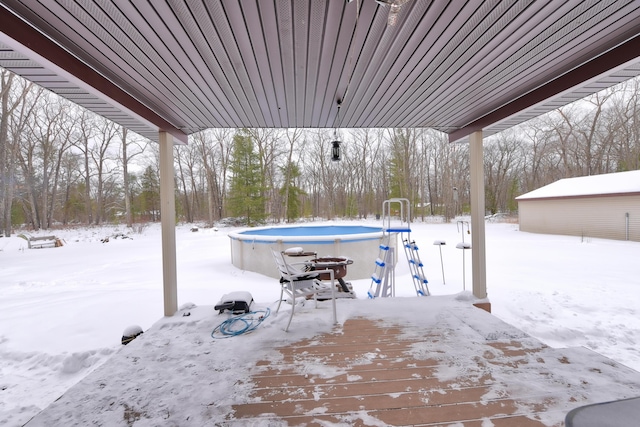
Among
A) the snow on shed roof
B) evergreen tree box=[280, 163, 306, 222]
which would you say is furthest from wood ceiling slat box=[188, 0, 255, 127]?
evergreen tree box=[280, 163, 306, 222]

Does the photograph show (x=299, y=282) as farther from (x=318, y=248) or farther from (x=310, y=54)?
(x=318, y=248)

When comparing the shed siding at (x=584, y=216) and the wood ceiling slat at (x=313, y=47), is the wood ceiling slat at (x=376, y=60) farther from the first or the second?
the shed siding at (x=584, y=216)

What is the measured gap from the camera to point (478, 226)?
3787 millimetres

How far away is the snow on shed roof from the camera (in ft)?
35.7

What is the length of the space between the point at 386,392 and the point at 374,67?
2509 mm

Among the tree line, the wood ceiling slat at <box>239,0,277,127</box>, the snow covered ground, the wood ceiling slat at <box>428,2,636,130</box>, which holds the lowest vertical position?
the snow covered ground

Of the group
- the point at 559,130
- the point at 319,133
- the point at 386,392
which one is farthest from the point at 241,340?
the point at 559,130

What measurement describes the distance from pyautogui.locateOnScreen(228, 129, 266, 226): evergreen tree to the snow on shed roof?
606 inches

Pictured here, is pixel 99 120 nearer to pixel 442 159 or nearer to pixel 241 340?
pixel 241 340

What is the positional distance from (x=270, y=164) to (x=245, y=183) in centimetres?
345

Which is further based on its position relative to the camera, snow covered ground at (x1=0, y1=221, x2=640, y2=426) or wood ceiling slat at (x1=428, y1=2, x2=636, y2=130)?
snow covered ground at (x1=0, y1=221, x2=640, y2=426)

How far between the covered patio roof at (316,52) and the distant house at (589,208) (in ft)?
37.1

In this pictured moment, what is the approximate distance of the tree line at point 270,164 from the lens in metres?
17.6

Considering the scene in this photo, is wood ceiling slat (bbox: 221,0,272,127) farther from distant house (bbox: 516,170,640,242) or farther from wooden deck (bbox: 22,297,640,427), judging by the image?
distant house (bbox: 516,170,640,242)
